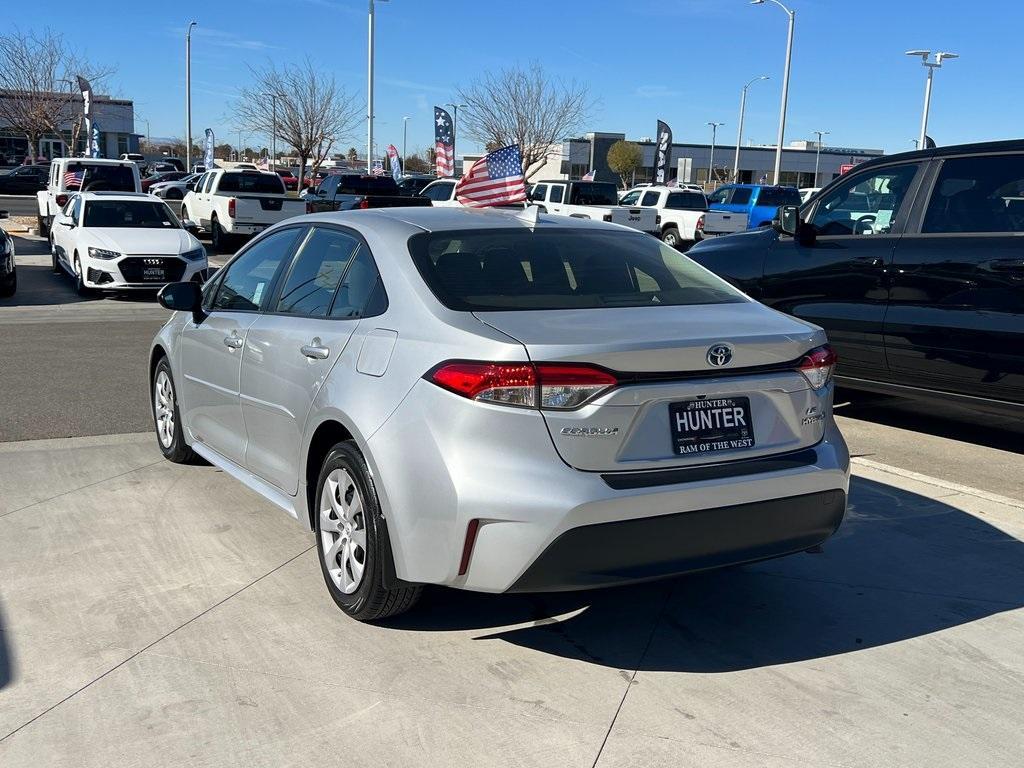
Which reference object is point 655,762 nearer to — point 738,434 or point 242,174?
point 738,434

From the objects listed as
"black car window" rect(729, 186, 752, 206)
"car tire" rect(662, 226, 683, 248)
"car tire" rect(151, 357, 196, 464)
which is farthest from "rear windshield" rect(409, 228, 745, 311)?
"black car window" rect(729, 186, 752, 206)

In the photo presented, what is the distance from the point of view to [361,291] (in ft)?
13.9

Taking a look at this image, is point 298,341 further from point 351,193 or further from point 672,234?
point 672,234

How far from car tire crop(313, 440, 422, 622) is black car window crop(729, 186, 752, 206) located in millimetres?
26828

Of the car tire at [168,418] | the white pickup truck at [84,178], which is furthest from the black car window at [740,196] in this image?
the car tire at [168,418]

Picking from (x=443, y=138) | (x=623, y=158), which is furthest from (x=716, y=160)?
(x=443, y=138)

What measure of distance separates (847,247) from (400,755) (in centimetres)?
556

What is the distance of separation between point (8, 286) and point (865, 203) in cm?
1221

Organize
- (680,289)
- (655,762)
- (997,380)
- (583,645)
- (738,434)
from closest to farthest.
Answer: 1. (655,762)
2. (738,434)
3. (583,645)
4. (680,289)
5. (997,380)

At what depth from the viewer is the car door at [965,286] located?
20.9 ft

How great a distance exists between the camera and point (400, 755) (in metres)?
3.15

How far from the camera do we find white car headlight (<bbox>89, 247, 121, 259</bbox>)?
14.7 metres

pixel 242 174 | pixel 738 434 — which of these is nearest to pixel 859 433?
pixel 738 434

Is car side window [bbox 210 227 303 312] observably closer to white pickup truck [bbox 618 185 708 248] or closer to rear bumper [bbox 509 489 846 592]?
rear bumper [bbox 509 489 846 592]
